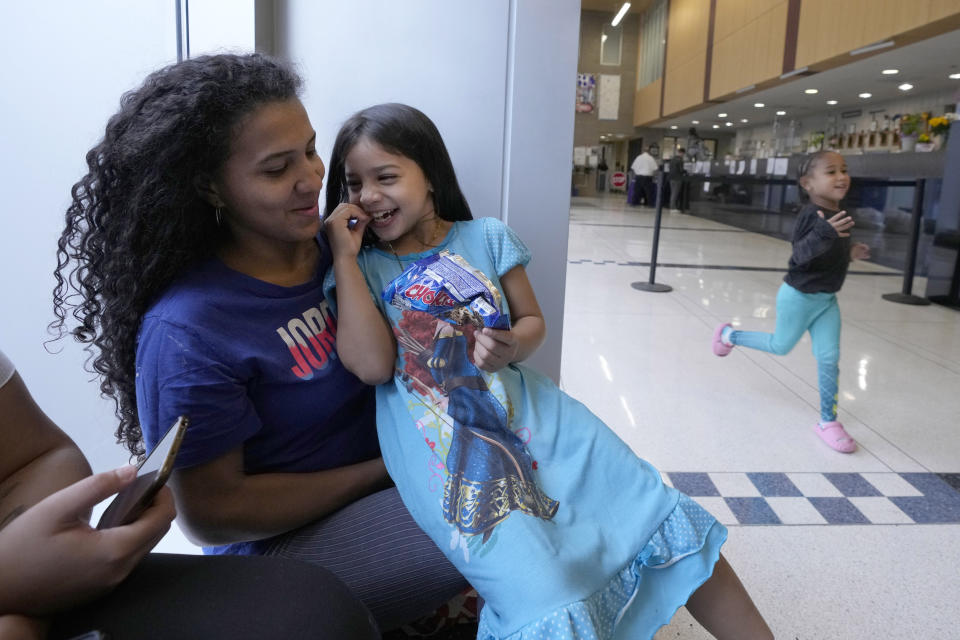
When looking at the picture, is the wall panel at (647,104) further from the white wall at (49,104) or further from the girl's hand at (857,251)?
the white wall at (49,104)

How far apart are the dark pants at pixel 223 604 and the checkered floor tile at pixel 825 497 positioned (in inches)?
61.7

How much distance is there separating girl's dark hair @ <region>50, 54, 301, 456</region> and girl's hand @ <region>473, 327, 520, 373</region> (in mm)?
480

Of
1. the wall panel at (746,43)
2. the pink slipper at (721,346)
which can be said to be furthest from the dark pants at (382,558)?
the wall panel at (746,43)

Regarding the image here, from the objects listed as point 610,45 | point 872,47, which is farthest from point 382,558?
point 610,45

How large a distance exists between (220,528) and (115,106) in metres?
1.11

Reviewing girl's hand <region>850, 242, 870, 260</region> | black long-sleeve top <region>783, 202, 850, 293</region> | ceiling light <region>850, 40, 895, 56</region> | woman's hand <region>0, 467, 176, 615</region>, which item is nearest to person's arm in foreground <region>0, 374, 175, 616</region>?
woman's hand <region>0, 467, 176, 615</region>

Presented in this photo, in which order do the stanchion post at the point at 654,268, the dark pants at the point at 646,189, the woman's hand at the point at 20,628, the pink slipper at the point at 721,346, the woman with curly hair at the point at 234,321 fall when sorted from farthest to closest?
the dark pants at the point at 646,189 → the stanchion post at the point at 654,268 → the pink slipper at the point at 721,346 → the woman with curly hair at the point at 234,321 → the woman's hand at the point at 20,628

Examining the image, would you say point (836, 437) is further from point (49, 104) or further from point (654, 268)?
point (654, 268)

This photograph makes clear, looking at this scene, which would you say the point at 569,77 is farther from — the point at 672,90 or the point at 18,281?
the point at 672,90

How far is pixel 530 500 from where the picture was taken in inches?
41.1

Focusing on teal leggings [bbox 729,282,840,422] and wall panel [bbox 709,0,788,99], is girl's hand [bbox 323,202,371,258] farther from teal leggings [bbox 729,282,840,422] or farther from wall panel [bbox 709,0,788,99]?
wall panel [bbox 709,0,788,99]

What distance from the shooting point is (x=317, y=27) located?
153 cm

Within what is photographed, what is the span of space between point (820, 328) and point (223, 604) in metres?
2.58

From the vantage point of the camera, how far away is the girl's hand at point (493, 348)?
3.66ft
